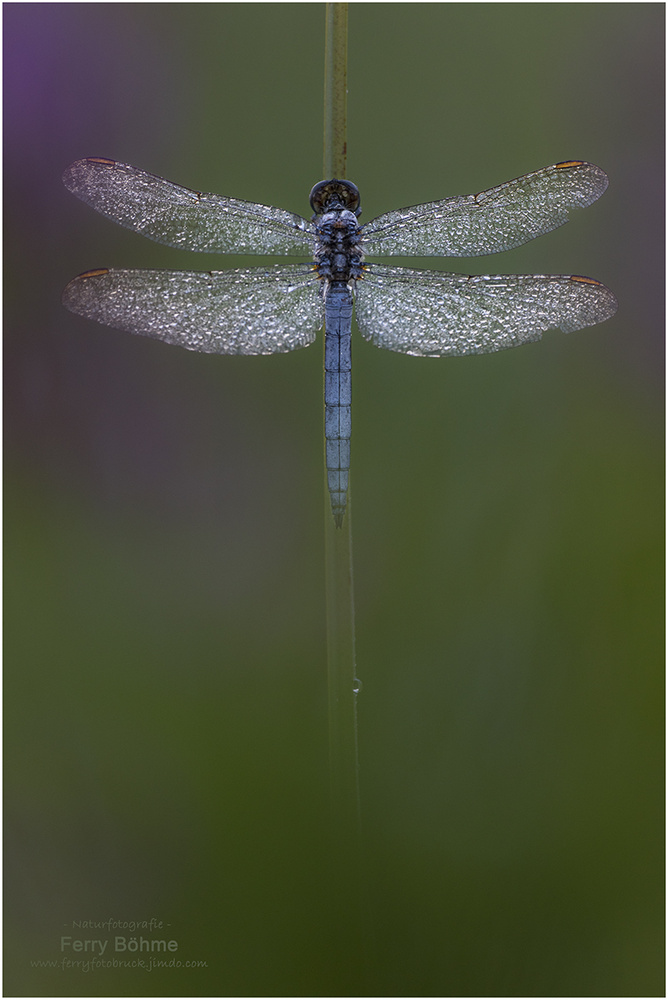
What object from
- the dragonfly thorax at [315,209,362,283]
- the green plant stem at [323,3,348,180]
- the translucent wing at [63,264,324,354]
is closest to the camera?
the green plant stem at [323,3,348,180]

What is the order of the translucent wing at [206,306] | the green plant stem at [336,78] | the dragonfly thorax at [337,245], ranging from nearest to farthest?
the green plant stem at [336,78] < the translucent wing at [206,306] < the dragonfly thorax at [337,245]

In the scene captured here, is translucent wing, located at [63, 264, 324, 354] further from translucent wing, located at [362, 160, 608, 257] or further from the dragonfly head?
translucent wing, located at [362, 160, 608, 257]

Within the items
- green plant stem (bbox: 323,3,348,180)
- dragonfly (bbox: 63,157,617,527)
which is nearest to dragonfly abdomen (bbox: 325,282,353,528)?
dragonfly (bbox: 63,157,617,527)

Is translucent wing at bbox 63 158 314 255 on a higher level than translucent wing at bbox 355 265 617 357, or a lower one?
higher

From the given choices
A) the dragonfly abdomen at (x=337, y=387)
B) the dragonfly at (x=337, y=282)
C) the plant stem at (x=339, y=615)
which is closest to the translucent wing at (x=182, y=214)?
the dragonfly at (x=337, y=282)

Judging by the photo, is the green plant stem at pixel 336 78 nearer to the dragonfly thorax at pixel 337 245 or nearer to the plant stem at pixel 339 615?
the plant stem at pixel 339 615

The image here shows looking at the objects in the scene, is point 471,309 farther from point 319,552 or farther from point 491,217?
point 319,552

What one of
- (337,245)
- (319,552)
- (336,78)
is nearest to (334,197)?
(337,245)
